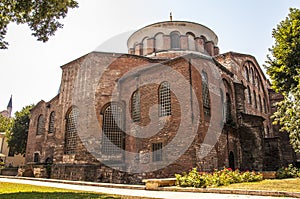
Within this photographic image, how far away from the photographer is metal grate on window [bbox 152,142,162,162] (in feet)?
51.8

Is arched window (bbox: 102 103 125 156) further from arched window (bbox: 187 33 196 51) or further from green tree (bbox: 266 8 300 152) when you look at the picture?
green tree (bbox: 266 8 300 152)

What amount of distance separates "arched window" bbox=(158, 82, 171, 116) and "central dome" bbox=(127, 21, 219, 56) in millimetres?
7347

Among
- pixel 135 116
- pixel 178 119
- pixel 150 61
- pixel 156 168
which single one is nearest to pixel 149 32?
pixel 150 61

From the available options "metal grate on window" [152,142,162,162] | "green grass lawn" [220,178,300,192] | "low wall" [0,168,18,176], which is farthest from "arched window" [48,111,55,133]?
"green grass lawn" [220,178,300,192]

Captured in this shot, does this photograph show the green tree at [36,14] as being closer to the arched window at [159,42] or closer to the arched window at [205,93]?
the arched window at [205,93]

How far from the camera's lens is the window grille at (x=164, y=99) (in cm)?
1639

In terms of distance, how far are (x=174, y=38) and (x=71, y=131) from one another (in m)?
13.0

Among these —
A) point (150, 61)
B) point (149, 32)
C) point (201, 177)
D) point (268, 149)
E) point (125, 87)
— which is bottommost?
point (201, 177)

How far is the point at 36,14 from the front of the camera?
984 centimetres

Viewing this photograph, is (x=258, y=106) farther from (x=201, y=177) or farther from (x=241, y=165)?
(x=201, y=177)

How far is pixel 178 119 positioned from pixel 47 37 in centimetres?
868

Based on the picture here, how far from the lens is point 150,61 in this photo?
21.7m

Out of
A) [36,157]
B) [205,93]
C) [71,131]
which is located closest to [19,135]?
[36,157]

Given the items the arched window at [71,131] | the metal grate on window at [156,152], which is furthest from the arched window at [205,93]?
the arched window at [71,131]
